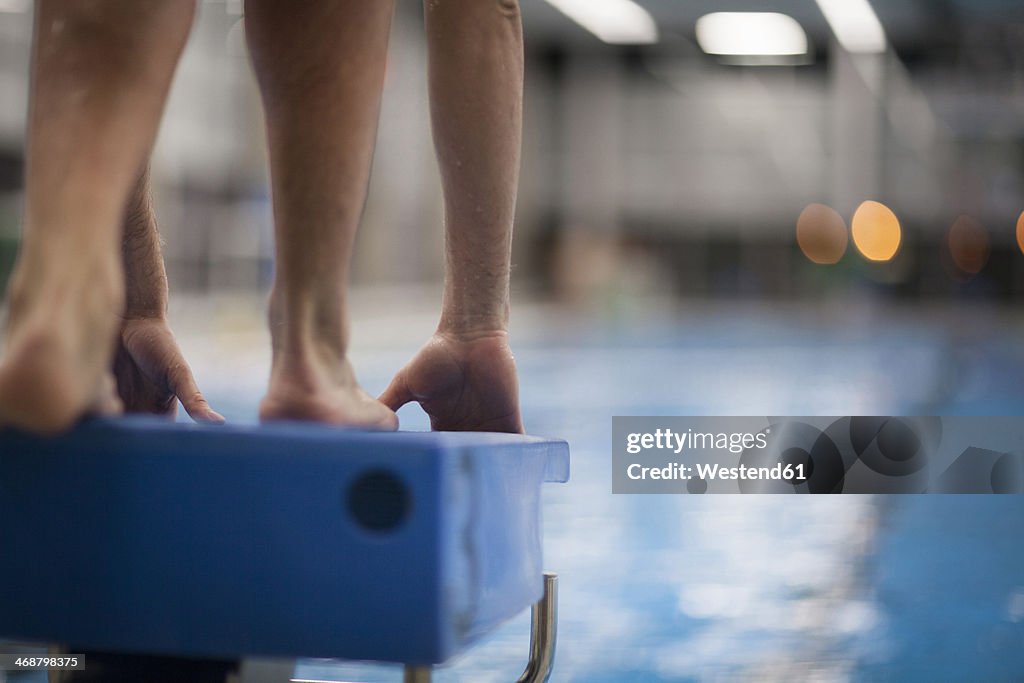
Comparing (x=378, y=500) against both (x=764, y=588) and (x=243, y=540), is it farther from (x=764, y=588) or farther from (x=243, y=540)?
(x=764, y=588)

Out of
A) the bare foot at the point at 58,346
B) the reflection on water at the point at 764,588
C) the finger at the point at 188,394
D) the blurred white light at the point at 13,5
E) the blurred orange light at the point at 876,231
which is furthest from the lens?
the blurred orange light at the point at 876,231

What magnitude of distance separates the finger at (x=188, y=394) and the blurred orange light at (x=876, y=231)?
17.6m

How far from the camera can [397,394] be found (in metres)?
0.93

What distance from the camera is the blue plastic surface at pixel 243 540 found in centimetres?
58

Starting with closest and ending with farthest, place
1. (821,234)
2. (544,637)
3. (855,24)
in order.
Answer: (544,637), (855,24), (821,234)

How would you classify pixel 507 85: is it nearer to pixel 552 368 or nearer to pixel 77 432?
pixel 77 432

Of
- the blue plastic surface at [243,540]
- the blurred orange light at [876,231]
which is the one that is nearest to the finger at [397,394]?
the blue plastic surface at [243,540]

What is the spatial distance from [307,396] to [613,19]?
15604 mm

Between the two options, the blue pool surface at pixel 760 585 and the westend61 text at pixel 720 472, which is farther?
the westend61 text at pixel 720 472

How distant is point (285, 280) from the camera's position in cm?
74

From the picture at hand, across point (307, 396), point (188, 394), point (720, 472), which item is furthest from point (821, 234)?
point (307, 396)
